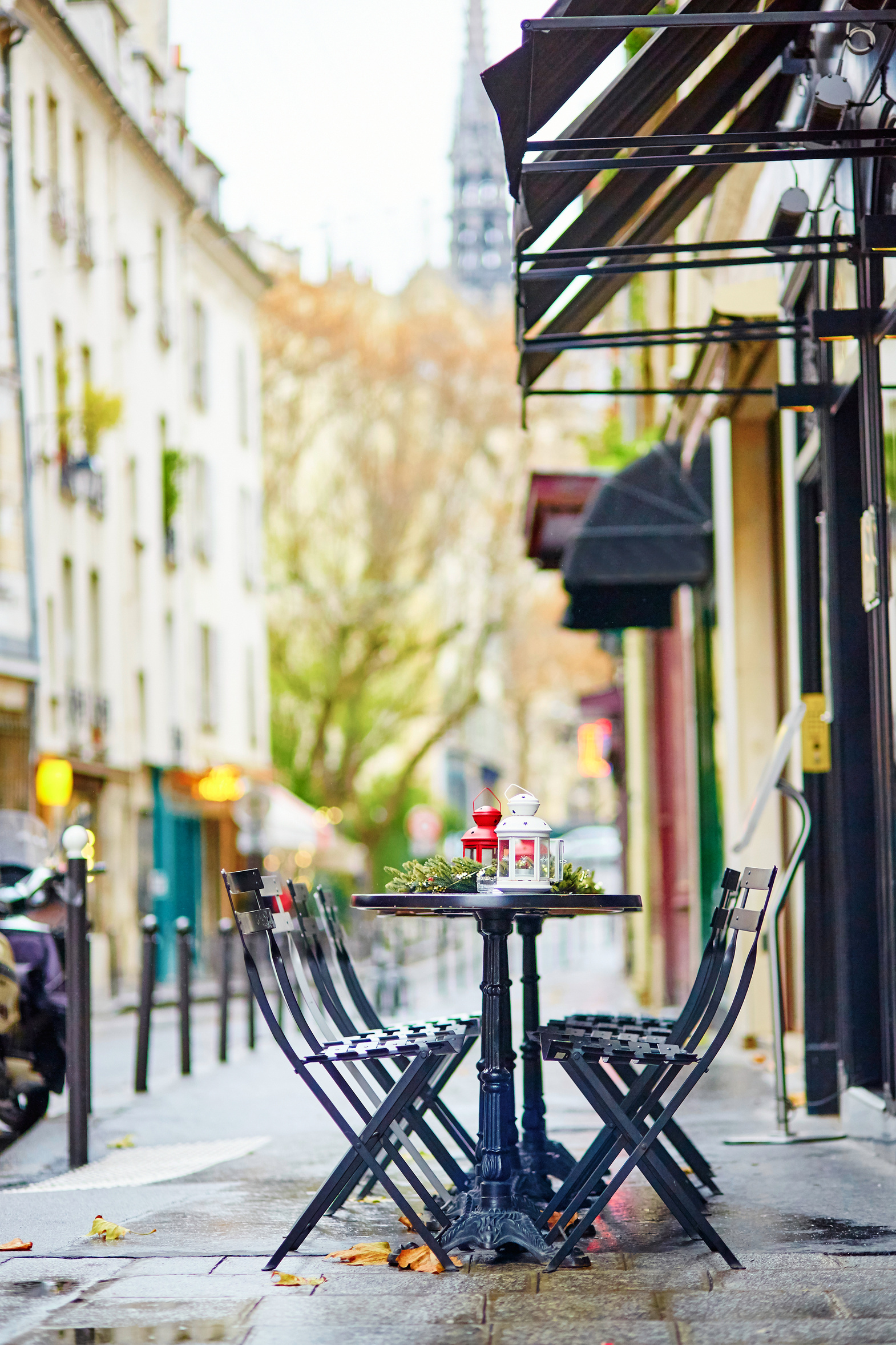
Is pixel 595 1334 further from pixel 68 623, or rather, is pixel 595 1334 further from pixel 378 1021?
pixel 68 623

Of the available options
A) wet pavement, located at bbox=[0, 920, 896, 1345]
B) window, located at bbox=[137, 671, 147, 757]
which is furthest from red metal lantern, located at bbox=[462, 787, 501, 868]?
window, located at bbox=[137, 671, 147, 757]

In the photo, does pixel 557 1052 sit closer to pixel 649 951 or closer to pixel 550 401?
pixel 649 951

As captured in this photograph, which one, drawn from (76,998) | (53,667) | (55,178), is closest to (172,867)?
(53,667)

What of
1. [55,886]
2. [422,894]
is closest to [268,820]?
[55,886]

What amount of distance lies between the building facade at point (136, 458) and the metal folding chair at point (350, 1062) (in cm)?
1790

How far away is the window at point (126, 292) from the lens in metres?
29.2

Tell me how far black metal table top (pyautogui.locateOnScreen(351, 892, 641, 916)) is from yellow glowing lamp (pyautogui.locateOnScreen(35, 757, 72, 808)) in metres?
19.1

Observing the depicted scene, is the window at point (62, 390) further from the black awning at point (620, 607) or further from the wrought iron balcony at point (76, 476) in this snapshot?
the black awning at point (620, 607)

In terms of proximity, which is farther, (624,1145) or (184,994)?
(184,994)

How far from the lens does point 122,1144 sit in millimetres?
7992

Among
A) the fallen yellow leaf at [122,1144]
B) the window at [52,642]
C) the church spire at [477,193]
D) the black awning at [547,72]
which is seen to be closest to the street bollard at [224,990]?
the fallen yellow leaf at [122,1144]

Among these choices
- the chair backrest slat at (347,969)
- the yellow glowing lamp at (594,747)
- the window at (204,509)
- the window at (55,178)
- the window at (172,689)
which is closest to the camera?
the chair backrest slat at (347,969)

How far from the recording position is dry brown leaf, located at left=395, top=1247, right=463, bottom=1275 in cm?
506

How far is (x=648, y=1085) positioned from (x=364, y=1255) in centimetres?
96
